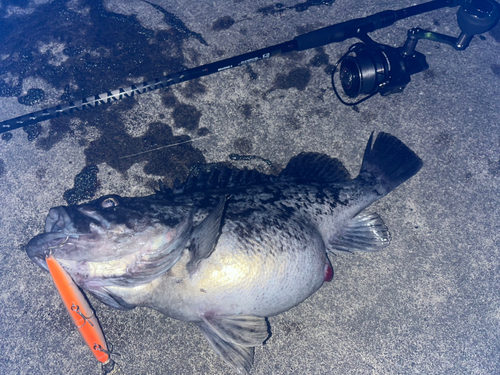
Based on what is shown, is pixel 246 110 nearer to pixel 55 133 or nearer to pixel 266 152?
pixel 266 152

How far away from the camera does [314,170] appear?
3.46 meters

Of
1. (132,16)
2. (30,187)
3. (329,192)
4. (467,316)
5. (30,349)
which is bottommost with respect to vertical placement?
(30,349)

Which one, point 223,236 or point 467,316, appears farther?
point 467,316

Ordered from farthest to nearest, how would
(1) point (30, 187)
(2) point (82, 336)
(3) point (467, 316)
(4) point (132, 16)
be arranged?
1. (4) point (132, 16)
2. (1) point (30, 187)
3. (3) point (467, 316)
4. (2) point (82, 336)

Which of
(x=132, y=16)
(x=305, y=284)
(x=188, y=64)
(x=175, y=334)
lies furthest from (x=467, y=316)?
(x=132, y=16)

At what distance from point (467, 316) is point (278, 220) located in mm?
2551

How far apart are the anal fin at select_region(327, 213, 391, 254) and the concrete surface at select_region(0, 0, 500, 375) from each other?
0.95 feet

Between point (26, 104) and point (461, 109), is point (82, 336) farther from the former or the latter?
point (461, 109)

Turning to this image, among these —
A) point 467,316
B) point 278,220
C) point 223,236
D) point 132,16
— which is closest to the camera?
point 223,236

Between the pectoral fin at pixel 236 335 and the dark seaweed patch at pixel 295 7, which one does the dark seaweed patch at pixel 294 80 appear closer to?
the dark seaweed patch at pixel 295 7

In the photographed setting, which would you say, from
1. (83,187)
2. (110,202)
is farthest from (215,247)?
(83,187)

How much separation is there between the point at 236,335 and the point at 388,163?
8.23ft

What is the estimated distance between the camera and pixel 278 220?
9.39 ft

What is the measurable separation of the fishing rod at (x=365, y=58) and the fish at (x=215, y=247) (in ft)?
4.34
